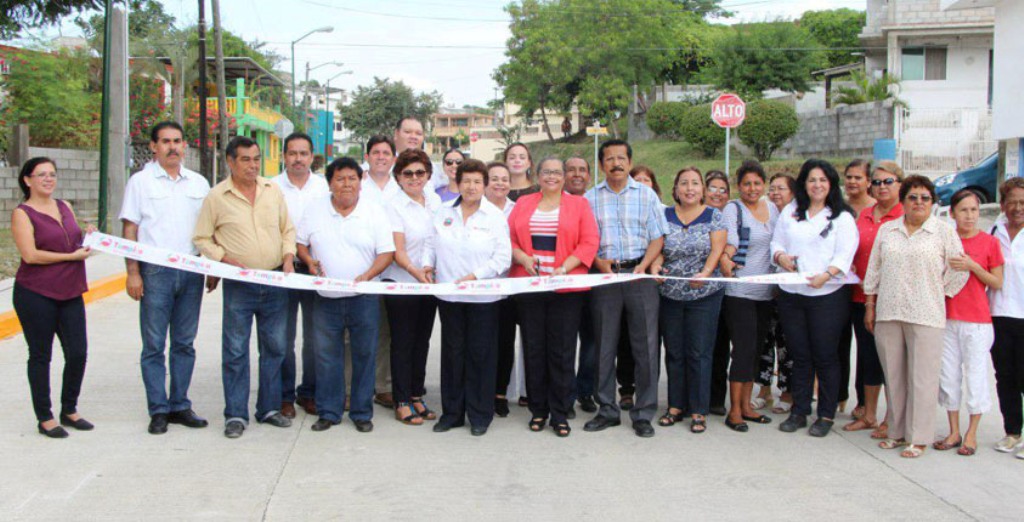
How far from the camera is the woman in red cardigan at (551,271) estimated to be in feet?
21.0

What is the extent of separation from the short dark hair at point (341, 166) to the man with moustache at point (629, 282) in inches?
68.8

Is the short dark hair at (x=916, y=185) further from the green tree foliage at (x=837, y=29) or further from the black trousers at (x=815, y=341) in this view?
the green tree foliage at (x=837, y=29)

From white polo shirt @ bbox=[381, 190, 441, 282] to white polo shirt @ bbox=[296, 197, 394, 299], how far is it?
6.8 inches

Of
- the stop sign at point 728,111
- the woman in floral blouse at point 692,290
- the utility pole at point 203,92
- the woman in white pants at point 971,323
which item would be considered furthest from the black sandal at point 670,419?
the utility pole at point 203,92

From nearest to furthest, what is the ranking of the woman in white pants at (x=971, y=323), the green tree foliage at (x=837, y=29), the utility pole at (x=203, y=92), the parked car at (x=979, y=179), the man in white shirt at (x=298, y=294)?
1. the woman in white pants at (x=971, y=323)
2. the man in white shirt at (x=298, y=294)
3. the parked car at (x=979, y=179)
4. the utility pole at (x=203, y=92)
5. the green tree foliage at (x=837, y=29)

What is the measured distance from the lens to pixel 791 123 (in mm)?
30953

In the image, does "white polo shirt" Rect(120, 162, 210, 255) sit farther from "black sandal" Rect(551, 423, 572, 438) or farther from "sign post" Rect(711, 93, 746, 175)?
"sign post" Rect(711, 93, 746, 175)

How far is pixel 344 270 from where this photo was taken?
6441 millimetres

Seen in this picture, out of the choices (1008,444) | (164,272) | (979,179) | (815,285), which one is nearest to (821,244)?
(815,285)

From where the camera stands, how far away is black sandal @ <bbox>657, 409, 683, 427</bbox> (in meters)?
6.78

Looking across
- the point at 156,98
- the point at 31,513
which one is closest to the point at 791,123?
the point at 156,98

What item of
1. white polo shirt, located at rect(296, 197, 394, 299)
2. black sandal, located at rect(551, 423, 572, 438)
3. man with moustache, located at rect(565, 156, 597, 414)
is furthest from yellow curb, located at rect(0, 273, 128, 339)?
black sandal, located at rect(551, 423, 572, 438)

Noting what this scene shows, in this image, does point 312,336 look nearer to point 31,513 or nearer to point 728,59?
point 31,513

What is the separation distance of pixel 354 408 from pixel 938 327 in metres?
4.01
